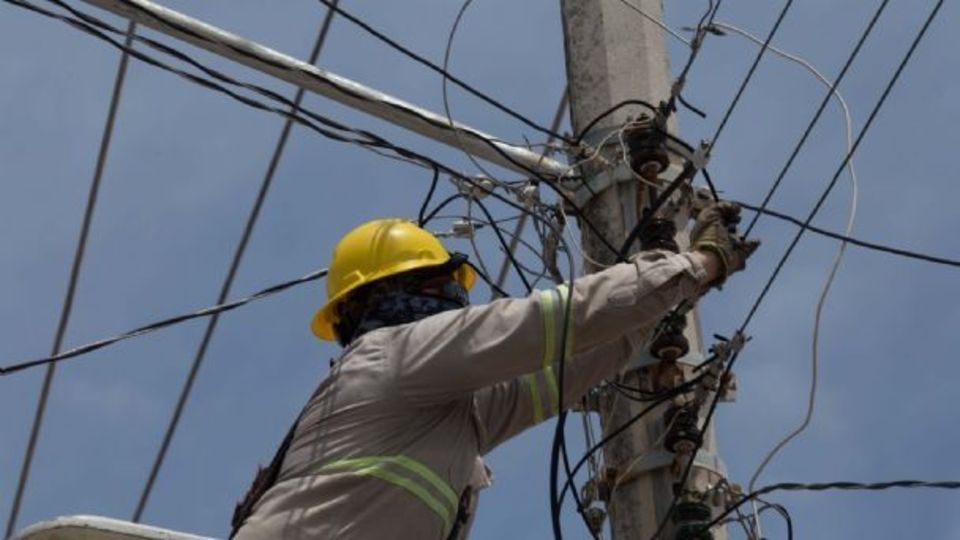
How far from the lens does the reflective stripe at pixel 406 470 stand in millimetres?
5031

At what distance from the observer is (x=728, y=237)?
543 cm

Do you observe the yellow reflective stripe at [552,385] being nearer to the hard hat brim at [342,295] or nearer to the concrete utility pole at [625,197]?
the hard hat brim at [342,295]

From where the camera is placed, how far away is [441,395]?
510 cm

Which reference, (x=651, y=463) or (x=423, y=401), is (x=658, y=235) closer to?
(x=651, y=463)

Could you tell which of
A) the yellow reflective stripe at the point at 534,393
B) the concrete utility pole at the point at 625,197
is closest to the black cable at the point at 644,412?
the concrete utility pole at the point at 625,197

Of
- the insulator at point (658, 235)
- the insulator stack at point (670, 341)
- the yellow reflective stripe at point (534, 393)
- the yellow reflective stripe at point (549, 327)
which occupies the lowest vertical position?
the yellow reflective stripe at point (549, 327)

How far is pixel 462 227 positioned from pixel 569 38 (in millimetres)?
777

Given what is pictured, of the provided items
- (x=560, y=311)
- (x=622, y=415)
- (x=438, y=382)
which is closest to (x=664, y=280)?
(x=560, y=311)

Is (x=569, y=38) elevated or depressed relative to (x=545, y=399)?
elevated

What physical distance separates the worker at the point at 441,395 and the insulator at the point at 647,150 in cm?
135

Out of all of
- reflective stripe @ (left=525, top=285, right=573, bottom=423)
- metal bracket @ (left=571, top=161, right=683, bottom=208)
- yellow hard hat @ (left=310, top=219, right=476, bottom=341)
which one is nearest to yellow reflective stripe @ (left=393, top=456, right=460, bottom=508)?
reflective stripe @ (left=525, top=285, right=573, bottom=423)

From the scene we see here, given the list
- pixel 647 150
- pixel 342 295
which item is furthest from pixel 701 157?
pixel 342 295

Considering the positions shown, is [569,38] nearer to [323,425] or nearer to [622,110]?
[622,110]

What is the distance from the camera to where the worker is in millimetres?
5012
